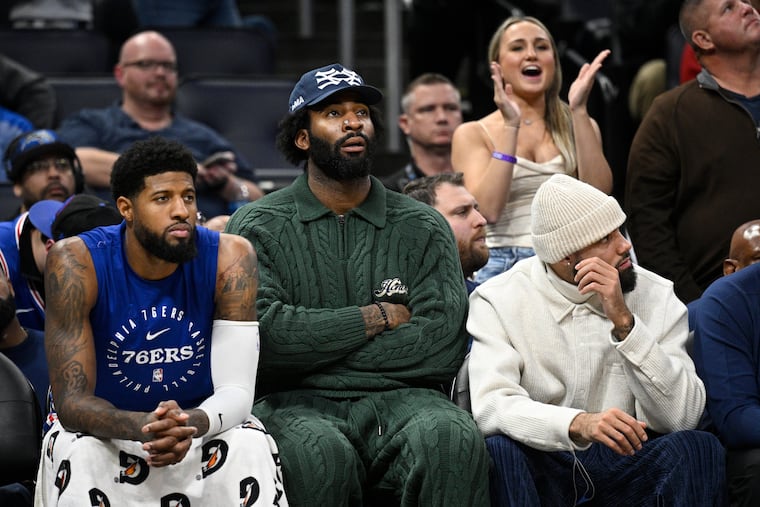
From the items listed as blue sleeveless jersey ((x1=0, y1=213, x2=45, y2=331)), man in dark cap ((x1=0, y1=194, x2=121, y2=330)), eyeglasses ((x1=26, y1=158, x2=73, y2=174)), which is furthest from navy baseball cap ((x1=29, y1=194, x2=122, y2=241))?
eyeglasses ((x1=26, y1=158, x2=73, y2=174))

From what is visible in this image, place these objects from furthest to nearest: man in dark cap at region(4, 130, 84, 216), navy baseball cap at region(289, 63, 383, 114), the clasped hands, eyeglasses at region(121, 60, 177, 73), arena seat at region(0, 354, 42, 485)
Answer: eyeglasses at region(121, 60, 177, 73) < man in dark cap at region(4, 130, 84, 216) < navy baseball cap at region(289, 63, 383, 114) < arena seat at region(0, 354, 42, 485) < the clasped hands

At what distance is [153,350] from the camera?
12.7 feet

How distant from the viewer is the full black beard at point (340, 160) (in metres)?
4.35

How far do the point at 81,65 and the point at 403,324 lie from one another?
Result: 4.23 meters

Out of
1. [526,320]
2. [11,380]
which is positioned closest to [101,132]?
[11,380]

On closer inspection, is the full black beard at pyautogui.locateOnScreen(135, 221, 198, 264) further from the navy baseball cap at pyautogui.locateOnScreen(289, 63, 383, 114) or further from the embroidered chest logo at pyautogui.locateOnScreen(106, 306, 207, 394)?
the navy baseball cap at pyautogui.locateOnScreen(289, 63, 383, 114)

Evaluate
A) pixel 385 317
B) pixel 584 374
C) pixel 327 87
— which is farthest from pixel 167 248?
pixel 584 374

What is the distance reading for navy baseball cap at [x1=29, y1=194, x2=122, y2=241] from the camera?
475 cm

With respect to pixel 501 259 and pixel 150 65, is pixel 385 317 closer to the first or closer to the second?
pixel 501 259

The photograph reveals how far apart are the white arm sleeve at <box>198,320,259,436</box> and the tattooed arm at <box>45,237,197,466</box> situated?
16 cm

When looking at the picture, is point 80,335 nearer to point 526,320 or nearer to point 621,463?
point 526,320

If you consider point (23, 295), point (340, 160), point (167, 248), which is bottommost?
point (23, 295)

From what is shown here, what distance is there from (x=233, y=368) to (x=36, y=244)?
4.27 feet

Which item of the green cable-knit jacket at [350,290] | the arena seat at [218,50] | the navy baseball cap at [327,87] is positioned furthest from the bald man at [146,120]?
the green cable-knit jacket at [350,290]
